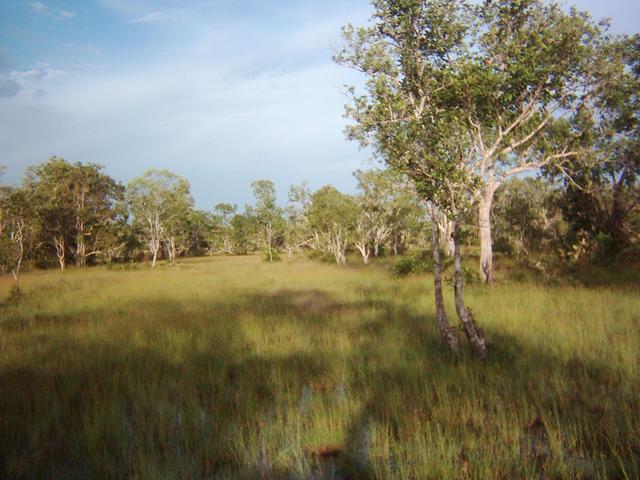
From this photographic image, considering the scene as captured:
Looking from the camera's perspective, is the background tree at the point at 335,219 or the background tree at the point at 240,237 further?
the background tree at the point at 240,237

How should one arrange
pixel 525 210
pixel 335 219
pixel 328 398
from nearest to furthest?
1. pixel 328 398
2. pixel 335 219
3. pixel 525 210

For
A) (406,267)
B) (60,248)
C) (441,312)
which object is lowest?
(406,267)

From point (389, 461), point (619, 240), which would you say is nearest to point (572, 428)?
point (389, 461)

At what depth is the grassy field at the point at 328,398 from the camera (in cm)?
405

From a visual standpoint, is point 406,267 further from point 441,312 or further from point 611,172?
point 441,312

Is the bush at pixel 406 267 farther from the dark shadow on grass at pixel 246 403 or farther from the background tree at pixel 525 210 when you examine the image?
the background tree at pixel 525 210

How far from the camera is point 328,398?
224 inches

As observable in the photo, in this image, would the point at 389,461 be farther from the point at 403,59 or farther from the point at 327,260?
the point at 327,260

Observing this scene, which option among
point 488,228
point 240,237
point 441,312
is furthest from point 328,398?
point 240,237

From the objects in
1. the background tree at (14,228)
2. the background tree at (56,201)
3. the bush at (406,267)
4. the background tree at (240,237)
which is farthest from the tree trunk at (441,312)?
the background tree at (240,237)

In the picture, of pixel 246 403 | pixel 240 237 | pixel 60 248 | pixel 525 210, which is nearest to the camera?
pixel 246 403

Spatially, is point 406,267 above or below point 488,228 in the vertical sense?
below

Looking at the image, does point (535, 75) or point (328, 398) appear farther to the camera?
point (535, 75)

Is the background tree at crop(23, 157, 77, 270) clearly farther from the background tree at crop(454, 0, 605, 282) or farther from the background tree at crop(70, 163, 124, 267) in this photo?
the background tree at crop(454, 0, 605, 282)
